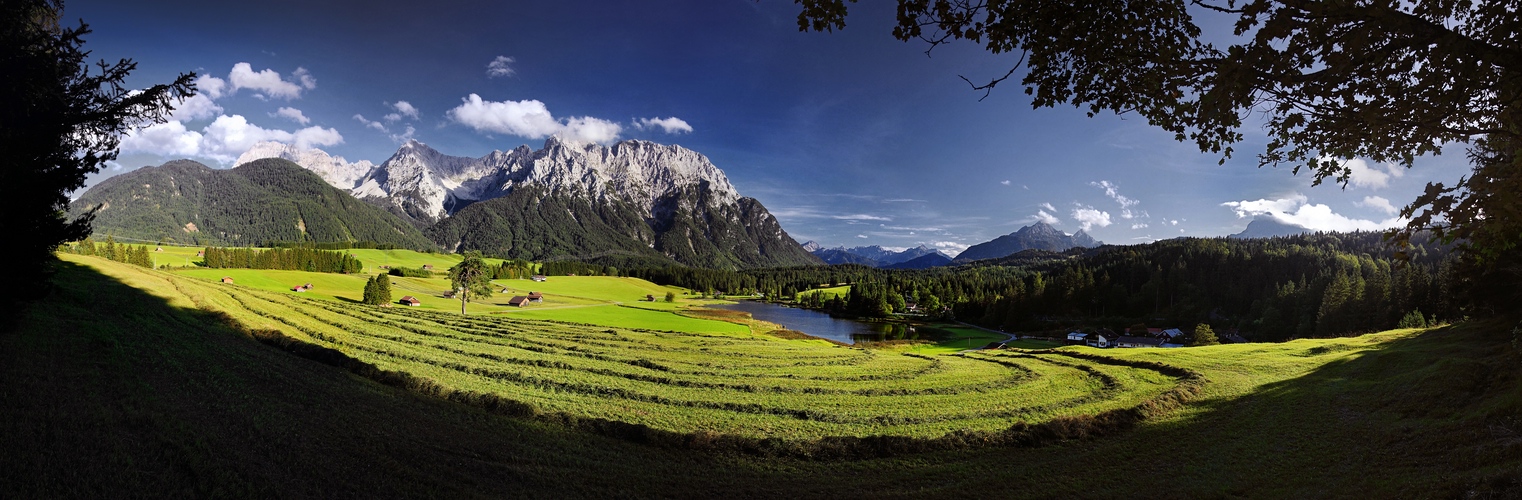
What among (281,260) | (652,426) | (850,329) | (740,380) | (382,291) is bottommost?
(850,329)

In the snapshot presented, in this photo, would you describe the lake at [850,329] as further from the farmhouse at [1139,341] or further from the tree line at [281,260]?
the tree line at [281,260]

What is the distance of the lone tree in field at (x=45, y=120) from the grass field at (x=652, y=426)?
8.17 feet

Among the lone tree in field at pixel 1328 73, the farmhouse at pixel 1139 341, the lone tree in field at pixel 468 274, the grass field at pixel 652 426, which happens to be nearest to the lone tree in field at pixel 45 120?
the grass field at pixel 652 426

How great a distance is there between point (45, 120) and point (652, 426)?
18926mm

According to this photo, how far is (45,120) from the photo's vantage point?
14.2 metres

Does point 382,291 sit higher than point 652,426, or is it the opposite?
point 382,291

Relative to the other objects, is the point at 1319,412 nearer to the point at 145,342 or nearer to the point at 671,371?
the point at 671,371

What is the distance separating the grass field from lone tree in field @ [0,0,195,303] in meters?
2.49

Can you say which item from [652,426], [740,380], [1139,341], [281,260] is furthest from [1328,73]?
[281,260]

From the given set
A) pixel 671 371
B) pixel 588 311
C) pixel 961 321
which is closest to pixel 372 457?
pixel 671 371

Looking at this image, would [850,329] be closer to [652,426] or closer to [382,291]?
[382,291]

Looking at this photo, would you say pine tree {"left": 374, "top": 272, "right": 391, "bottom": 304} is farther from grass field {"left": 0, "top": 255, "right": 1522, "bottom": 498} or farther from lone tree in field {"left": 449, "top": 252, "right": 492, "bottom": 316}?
grass field {"left": 0, "top": 255, "right": 1522, "bottom": 498}

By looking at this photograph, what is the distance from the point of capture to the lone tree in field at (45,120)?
13.2m

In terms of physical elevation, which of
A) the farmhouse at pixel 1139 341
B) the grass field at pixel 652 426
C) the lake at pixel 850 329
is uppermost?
the grass field at pixel 652 426
